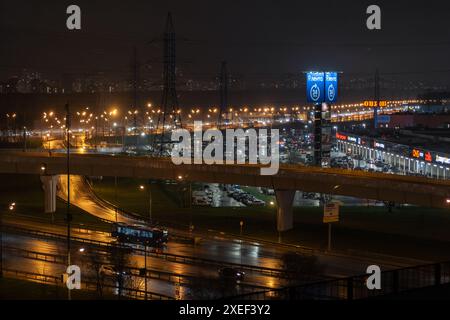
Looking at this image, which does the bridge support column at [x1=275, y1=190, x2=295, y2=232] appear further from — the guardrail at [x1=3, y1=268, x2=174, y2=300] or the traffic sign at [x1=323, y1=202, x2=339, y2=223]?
the guardrail at [x1=3, y1=268, x2=174, y2=300]

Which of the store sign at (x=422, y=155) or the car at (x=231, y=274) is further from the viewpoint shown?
the store sign at (x=422, y=155)

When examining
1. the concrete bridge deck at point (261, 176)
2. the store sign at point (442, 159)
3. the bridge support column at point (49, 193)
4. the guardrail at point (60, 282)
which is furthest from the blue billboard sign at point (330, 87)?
the guardrail at point (60, 282)

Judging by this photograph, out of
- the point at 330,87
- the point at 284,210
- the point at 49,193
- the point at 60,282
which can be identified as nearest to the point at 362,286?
the point at 60,282

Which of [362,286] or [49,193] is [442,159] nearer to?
[49,193]

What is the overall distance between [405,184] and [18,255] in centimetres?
1460

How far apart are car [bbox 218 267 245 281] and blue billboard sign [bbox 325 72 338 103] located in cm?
3042

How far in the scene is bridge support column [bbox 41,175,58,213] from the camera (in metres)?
35.1

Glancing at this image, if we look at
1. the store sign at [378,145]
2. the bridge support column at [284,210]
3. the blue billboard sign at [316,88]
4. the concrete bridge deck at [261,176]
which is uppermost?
the blue billboard sign at [316,88]

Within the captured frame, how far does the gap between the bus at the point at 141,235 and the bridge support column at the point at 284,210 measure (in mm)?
5719

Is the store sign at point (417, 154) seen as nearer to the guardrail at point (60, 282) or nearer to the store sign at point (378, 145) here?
the store sign at point (378, 145)

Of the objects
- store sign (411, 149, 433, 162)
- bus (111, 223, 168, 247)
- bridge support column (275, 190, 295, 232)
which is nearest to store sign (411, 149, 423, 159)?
store sign (411, 149, 433, 162)

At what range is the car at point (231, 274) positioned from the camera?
20.0 meters

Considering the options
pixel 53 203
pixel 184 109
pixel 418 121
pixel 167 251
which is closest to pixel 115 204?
pixel 53 203

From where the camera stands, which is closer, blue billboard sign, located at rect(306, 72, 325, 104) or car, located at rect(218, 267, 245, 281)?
car, located at rect(218, 267, 245, 281)
